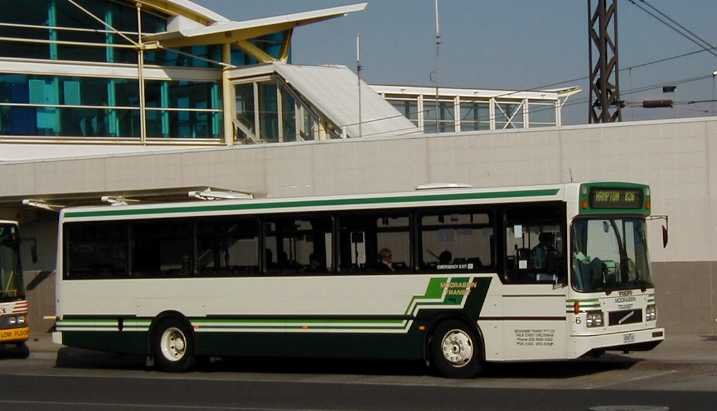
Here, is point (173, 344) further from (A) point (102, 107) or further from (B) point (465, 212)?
(A) point (102, 107)

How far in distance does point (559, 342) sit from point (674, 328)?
23.5 feet

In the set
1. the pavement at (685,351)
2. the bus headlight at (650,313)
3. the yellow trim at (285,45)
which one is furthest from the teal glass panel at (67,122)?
the bus headlight at (650,313)

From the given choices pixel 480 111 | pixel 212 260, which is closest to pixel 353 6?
pixel 480 111

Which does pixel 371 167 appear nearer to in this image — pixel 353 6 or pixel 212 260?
pixel 212 260

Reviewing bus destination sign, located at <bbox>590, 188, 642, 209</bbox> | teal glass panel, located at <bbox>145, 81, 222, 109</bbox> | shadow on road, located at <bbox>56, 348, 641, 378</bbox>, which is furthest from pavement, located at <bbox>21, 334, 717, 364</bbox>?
teal glass panel, located at <bbox>145, 81, 222, 109</bbox>

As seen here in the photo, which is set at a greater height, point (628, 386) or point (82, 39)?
point (82, 39)

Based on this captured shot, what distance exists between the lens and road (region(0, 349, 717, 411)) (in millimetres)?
13906

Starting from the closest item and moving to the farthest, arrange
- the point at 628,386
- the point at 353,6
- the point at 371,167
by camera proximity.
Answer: the point at 628,386 → the point at 371,167 → the point at 353,6

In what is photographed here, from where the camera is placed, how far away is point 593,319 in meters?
15.9

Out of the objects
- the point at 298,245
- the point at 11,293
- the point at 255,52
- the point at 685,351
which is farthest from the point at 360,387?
the point at 255,52

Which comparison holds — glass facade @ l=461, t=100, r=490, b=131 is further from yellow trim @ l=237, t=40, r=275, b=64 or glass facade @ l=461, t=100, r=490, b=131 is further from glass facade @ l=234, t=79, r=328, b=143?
glass facade @ l=234, t=79, r=328, b=143

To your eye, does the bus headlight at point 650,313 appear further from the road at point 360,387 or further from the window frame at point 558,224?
the window frame at point 558,224

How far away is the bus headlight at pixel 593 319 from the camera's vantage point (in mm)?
15835

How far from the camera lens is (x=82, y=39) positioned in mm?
37906
